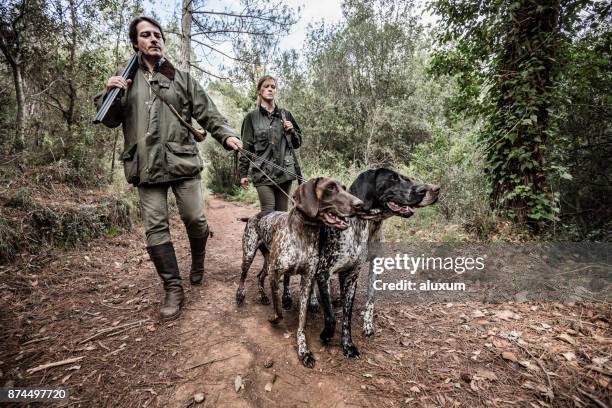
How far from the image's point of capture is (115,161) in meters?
7.90

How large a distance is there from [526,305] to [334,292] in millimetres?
2142

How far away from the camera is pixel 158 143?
2.94 metres

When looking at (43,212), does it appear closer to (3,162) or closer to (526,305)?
(3,162)

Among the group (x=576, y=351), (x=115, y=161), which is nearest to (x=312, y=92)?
(x=115, y=161)

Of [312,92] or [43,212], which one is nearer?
[43,212]

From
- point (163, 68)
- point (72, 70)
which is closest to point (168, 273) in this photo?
point (163, 68)

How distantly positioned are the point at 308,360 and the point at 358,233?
116 cm

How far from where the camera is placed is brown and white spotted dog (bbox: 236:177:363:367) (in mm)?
2260

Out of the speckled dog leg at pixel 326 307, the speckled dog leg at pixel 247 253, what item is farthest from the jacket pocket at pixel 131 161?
the speckled dog leg at pixel 326 307

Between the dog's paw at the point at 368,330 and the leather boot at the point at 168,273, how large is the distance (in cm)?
191

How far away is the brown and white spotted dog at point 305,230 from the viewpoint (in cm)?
226

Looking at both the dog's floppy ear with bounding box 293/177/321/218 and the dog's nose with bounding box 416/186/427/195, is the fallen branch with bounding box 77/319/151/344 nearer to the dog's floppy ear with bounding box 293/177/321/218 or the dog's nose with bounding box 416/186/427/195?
the dog's floppy ear with bounding box 293/177/321/218

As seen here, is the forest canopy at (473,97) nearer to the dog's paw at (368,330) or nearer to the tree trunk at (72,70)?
the tree trunk at (72,70)

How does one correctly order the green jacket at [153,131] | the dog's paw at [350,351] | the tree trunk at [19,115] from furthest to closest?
the tree trunk at [19,115] < the green jacket at [153,131] < the dog's paw at [350,351]
